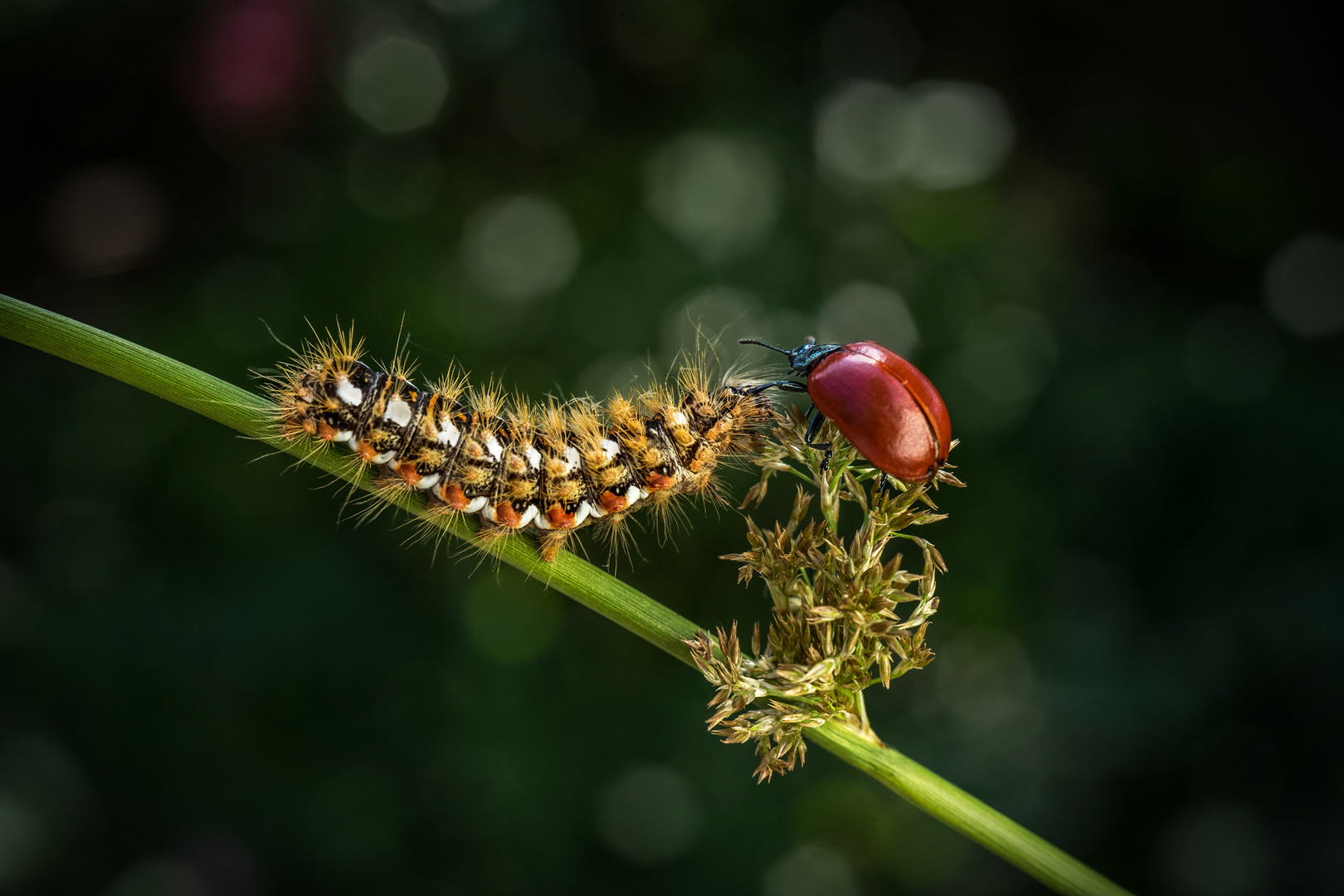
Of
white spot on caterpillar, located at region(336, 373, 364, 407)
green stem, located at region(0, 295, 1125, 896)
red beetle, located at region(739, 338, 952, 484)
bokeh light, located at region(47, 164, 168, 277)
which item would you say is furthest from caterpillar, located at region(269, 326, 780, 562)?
bokeh light, located at region(47, 164, 168, 277)

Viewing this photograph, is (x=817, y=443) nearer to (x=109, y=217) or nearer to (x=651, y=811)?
(x=651, y=811)

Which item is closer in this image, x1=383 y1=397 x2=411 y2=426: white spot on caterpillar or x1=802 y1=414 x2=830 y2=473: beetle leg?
x1=802 y1=414 x2=830 y2=473: beetle leg

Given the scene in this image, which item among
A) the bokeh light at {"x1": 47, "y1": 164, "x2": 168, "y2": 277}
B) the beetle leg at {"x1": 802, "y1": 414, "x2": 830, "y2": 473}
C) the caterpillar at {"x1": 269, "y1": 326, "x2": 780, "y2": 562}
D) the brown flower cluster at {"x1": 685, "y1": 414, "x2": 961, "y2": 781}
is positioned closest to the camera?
the brown flower cluster at {"x1": 685, "y1": 414, "x2": 961, "y2": 781}

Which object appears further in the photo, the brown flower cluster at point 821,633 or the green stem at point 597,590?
the brown flower cluster at point 821,633

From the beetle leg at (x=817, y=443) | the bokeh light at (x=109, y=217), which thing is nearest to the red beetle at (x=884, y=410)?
the beetle leg at (x=817, y=443)

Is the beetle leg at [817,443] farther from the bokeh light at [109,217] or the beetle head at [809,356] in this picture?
the bokeh light at [109,217]

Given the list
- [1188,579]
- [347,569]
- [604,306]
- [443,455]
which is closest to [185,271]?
[347,569]

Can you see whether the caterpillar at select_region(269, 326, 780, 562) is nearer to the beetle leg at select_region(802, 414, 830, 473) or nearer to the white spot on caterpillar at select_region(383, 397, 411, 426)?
the white spot on caterpillar at select_region(383, 397, 411, 426)

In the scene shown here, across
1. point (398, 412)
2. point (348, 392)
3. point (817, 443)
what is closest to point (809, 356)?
point (817, 443)
